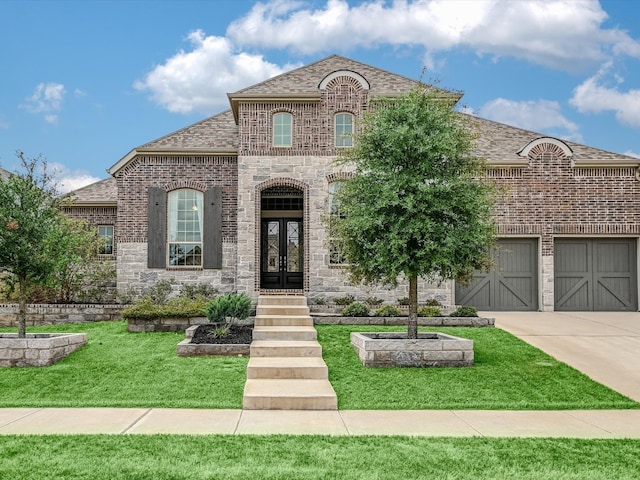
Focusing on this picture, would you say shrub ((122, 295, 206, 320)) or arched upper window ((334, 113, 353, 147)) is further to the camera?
arched upper window ((334, 113, 353, 147))

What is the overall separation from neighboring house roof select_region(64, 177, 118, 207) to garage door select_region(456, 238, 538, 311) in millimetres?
11987

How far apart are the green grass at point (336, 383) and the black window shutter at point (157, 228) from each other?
5489 millimetres

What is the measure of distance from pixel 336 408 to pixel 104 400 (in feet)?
10.7

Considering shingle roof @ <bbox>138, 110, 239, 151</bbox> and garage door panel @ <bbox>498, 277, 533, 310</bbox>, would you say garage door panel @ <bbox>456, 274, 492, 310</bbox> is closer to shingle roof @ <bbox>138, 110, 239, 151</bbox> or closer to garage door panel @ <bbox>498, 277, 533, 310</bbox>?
garage door panel @ <bbox>498, 277, 533, 310</bbox>

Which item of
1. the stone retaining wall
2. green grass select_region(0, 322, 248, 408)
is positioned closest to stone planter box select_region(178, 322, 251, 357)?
green grass select_region(0, 322, 248, 408)

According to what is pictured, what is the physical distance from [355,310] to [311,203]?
349 centimetres

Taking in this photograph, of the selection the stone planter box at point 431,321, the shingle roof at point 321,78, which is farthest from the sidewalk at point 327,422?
the shingle roof at point 321,78

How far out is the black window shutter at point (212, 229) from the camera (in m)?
15.9

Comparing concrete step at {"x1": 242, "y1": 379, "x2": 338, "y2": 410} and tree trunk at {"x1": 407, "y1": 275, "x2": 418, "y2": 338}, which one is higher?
tree trunk at {"x1": 407, "y1": 275, "x2": 418, "y2": 338}

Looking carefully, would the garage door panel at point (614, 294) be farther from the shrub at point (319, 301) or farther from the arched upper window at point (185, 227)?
the arched upper window at point (185, 227)

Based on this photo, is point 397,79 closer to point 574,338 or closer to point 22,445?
point 574,338

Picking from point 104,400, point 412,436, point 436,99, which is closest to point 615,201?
point 436,99

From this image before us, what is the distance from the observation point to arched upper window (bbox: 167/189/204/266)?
16.0 m

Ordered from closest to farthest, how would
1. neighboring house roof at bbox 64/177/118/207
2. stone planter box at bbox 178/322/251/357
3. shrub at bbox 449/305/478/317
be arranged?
stone planter box at bbox 178/322/251/357, shrub at bbox 449/305/478/317, neighboring house roof at bbox 64/177/118/207
